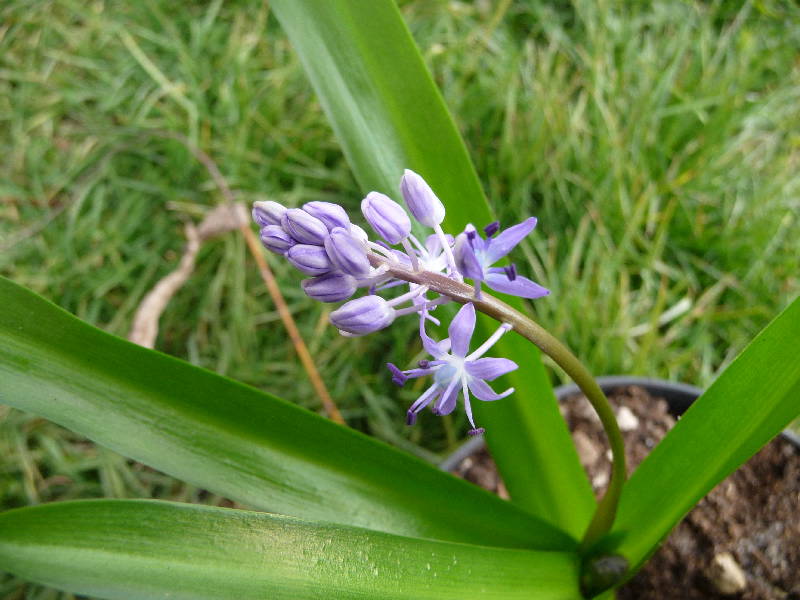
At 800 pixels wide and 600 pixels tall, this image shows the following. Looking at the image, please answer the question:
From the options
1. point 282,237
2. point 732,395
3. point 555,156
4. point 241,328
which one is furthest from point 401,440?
point 282,237

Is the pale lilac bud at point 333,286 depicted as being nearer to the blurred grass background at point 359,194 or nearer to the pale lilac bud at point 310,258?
the pale lilac bud at point 310,258

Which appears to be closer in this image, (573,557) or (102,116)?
(573,557)

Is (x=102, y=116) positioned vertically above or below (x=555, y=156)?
above

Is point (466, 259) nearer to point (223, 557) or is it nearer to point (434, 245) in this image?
point (434, 245)

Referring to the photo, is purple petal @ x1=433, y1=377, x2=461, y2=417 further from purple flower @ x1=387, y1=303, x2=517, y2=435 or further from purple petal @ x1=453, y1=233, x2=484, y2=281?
purple petal @ x1=453, y1=233, x2=484, y2=281

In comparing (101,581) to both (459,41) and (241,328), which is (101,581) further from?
(459,41)

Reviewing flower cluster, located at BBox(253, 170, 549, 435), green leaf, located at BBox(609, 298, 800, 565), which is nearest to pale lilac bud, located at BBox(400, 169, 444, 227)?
flower cluster, located at BBox(253, 170, 549, 435)
